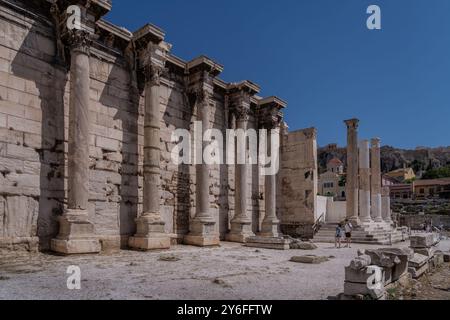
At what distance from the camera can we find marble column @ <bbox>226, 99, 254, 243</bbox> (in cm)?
1520

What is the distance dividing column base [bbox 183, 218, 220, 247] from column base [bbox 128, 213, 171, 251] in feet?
6.01

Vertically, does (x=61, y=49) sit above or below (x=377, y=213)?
above

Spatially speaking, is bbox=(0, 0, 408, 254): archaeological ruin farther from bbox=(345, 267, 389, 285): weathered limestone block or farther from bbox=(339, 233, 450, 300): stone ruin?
bbox=(345, 267, 389, 285): weathered limestone block

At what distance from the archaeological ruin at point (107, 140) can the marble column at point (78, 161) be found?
3 centimetres

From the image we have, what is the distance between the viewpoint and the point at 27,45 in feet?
31.2

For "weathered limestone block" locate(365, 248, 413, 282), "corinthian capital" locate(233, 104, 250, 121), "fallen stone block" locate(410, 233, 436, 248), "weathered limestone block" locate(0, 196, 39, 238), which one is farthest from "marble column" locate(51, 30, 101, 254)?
"fallen stone block" locate(410, 233, 436, 248)

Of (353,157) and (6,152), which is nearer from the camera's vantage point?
(6,152)

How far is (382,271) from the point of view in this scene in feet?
19.4

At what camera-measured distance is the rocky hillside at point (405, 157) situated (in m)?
98.6

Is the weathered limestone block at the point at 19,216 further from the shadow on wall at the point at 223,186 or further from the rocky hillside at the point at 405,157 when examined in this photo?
the rocky hillside at the point at 405,157

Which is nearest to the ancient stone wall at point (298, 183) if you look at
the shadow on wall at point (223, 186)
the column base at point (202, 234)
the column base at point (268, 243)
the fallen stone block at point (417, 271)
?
the shadow on wall at point (223, 186)
